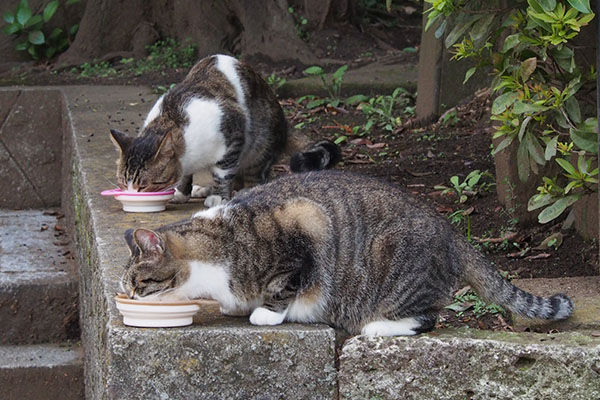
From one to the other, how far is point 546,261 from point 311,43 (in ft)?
20.4

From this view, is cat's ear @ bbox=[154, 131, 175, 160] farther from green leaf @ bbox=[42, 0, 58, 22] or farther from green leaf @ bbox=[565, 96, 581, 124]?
green leaf @ bbox=[42, 0, 58, 22]

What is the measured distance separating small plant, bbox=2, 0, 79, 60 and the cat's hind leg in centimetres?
823

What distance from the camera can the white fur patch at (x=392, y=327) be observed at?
3279 mm

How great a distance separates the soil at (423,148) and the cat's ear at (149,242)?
1219 millimetres

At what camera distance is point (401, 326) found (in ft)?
10.8

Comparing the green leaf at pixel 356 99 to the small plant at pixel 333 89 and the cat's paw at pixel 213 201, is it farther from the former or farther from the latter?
the cat's paw at pixel 213 201

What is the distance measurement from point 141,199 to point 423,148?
2.47 m

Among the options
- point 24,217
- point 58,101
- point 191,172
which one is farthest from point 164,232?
point 58,101

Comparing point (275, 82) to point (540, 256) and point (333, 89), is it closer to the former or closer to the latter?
point (333, 89)

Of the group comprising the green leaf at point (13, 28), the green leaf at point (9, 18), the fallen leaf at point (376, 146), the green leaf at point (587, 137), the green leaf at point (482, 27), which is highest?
the green leaf at point (482, 27)

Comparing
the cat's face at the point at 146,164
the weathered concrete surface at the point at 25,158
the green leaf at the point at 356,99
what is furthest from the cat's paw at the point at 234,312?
the green leaf at the point at 356,99

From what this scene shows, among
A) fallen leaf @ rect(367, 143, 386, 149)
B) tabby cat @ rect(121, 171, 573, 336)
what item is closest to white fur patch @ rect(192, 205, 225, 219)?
tabby cat @ rect(121, 171, 573, 336)

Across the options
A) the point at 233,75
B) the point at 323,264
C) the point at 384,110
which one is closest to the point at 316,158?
the point at 233,75

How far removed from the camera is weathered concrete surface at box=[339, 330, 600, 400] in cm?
314
